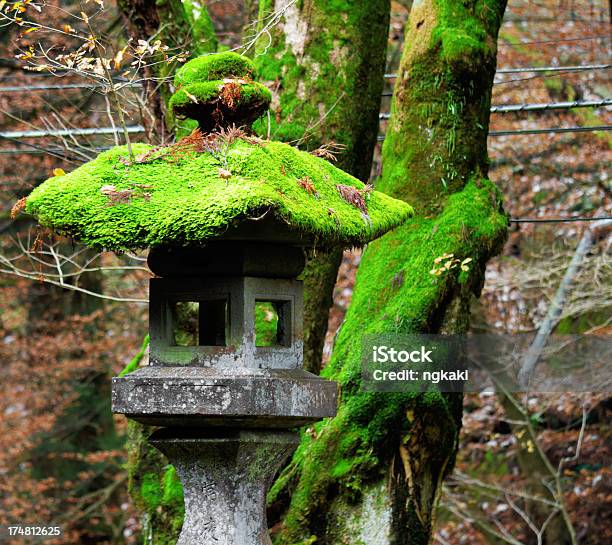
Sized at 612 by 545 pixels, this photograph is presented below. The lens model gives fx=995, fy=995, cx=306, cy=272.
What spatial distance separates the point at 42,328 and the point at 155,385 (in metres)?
9.98

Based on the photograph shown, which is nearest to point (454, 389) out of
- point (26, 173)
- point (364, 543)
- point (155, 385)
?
point (364, 543)

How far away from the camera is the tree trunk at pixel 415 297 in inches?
214

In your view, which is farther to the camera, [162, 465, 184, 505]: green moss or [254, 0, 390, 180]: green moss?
[254, 0, 390, 180]: green moss

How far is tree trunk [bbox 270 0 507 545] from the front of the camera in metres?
5.45

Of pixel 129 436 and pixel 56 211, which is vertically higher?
pixel 56 211

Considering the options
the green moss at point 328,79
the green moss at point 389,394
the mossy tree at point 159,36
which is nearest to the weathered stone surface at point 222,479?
the green moss at point 389,394

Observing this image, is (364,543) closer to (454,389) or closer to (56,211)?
(454,389)

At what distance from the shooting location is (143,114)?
7164 mm

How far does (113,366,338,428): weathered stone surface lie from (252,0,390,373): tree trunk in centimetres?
214

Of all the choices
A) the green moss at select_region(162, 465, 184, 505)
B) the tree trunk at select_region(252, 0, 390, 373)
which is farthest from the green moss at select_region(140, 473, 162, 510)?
the tree trunk at select_region(252, 0, 390, 373)

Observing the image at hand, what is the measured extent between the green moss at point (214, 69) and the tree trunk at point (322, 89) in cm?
201

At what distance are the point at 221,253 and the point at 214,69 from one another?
78 centimetres

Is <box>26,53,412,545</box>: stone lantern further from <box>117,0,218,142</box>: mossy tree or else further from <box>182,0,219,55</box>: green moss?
<box>182,0,219,55</box>: green moss
